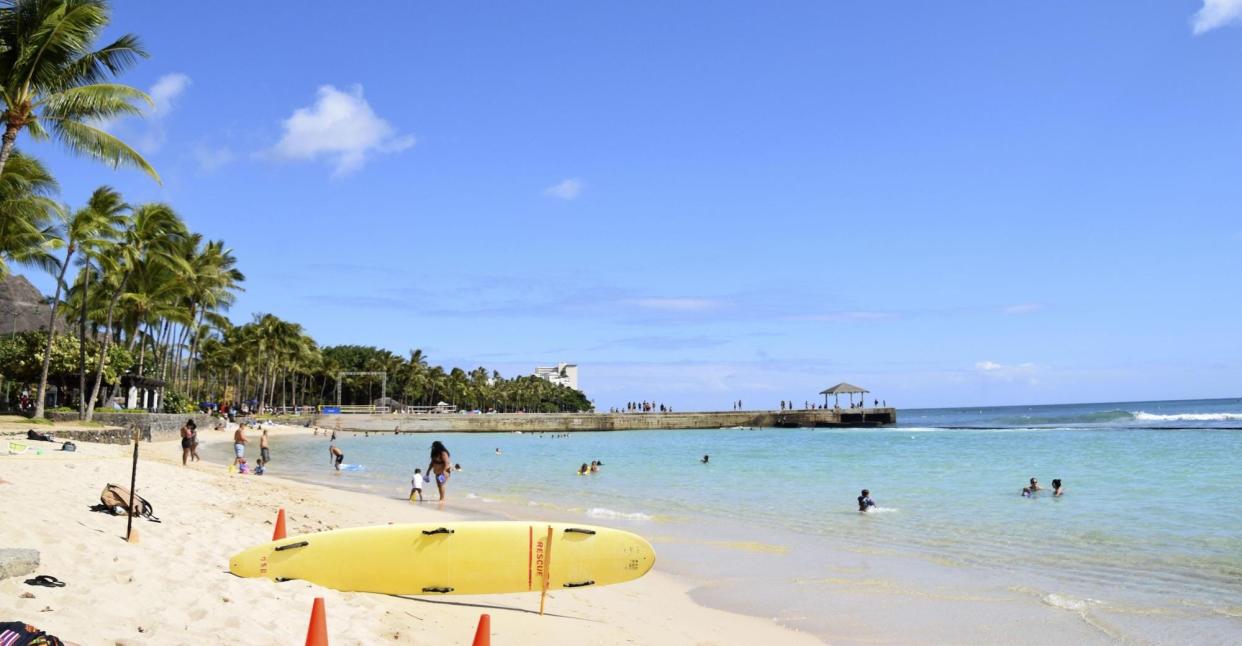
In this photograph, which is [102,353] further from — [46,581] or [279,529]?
[46,581]

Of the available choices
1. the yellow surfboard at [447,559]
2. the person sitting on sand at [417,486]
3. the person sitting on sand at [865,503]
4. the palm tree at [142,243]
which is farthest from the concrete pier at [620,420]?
the yellow surfboard at [447,559]

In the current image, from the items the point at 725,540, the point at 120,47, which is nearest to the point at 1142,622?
the point at 725,540

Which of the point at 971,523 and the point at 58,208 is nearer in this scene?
the point at 971,523

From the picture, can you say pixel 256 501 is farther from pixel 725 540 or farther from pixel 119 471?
pixel 725 540

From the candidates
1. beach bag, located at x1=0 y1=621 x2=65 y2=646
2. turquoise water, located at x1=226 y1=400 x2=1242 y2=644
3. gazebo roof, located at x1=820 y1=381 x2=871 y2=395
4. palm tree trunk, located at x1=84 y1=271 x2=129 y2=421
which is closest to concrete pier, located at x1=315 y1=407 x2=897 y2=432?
gazebo roof, located at x1=820 y1=381 x2=871 y2=395

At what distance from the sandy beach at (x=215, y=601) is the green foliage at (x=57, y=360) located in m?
25.9

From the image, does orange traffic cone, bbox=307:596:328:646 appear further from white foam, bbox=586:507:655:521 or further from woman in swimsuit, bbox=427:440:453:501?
woman in swimsuit, bbox=427:440:453:501

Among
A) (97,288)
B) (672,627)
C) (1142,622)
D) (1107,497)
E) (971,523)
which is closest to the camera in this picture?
(672,627)

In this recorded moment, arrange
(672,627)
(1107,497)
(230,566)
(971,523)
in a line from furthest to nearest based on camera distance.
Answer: (1107,497) < (971,523) < (672,627) < (230,566)

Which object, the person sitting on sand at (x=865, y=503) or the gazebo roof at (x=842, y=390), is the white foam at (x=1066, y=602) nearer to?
the person sitting on sand at (x=865, y=503)

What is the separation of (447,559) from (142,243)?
31.5m

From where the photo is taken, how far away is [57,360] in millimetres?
33406

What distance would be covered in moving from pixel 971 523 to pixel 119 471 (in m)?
15.4

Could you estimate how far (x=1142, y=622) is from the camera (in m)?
8.32
